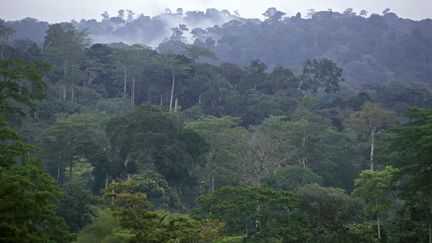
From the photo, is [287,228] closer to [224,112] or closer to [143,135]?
[143,135]

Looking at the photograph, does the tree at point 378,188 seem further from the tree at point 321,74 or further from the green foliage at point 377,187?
the tree at point 321,74

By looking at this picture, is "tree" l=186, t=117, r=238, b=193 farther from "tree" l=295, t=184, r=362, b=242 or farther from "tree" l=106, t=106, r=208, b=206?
"tree" l=295, t=184, r=362, b=242

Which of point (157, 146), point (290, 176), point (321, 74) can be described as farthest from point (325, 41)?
point (157, 146)

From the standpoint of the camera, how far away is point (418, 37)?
9706 centimetres

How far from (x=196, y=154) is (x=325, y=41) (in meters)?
77.4

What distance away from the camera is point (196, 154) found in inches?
1272

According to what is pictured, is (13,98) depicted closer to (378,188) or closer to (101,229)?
(101,229)

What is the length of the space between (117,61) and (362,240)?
36915 mm

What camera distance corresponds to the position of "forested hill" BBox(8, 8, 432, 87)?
9381 centimetres

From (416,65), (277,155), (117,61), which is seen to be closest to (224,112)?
A: (117,61)

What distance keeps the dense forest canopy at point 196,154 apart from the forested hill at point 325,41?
28334 millimetres

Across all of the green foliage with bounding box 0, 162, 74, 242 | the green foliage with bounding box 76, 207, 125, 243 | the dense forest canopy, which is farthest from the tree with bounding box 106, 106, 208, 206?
the green foliage with bounding box 0, 162, 74, 242

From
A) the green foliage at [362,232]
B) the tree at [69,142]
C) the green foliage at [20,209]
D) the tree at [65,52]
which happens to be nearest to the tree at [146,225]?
the green foliage at [20,209]

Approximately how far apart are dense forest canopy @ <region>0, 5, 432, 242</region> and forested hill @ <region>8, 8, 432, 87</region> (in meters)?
28.3
